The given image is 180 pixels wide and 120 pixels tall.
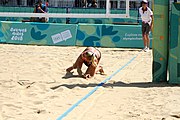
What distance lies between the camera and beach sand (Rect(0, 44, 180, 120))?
5.14m

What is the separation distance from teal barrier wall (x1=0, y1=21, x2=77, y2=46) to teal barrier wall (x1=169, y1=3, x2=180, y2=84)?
754 centimetres

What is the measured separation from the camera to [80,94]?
6.29 metres

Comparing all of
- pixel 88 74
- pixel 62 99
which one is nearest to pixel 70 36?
pixel 88 74

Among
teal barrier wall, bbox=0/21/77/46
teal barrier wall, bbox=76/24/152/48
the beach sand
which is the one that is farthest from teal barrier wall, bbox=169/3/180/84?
teal barrier wall, bbox=0/21/77/46

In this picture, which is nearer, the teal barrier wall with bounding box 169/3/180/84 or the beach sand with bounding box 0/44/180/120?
the beach sand with bounding box 0/44/180/120

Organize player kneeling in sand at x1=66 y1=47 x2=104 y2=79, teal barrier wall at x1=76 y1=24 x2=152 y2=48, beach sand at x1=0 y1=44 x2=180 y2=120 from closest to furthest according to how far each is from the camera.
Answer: beach sand at x1=0 y1=44 x2=180 y2=120 → player kneeling in sand at x1=66 y1=47 x2=104 y2=79 → teal barrier wall at x1=76 y1=24 x2=152 y2=48

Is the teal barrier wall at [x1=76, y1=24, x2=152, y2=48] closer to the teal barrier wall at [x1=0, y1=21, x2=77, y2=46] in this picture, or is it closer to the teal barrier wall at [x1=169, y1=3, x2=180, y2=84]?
the teal barrier wall at [x1=0, y1=21, x2=77, y2=46]

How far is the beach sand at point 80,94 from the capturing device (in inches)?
202

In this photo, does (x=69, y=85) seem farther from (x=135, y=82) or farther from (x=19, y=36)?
(x=19, y=36)

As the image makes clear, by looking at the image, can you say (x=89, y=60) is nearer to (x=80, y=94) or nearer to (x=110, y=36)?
(x=80, y=94)

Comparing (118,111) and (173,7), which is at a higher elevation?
(173,7)

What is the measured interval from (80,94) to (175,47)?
6.43 feet

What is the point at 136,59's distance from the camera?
427 inches

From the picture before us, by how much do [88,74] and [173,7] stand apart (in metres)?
1.97
